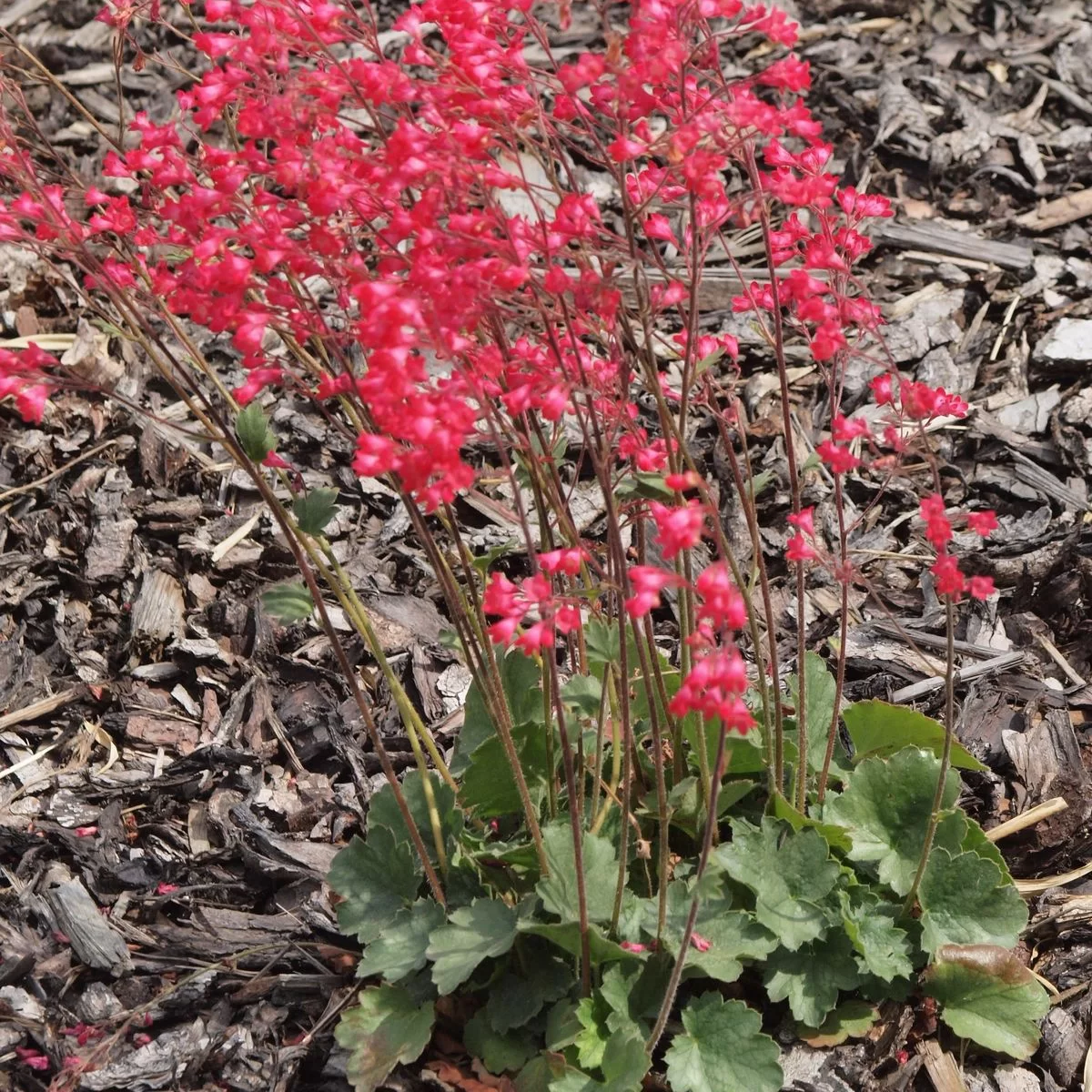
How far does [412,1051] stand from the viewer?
2809 mm

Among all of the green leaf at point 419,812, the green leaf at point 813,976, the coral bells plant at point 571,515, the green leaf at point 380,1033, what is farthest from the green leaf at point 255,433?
the green leaf at point 813,976

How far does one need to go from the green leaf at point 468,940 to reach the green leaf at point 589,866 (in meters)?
0.11

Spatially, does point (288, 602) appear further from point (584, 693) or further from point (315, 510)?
point (584, 693)

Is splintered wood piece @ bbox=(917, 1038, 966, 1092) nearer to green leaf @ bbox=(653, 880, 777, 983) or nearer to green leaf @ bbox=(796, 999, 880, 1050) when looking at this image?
green leaf @ bbox=(796, 999, 880, 1050)

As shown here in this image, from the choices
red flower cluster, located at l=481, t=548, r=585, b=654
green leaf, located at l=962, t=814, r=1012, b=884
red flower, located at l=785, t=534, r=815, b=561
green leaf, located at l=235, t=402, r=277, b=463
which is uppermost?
green leaf, located at l=235, t=402, r=277, b=463

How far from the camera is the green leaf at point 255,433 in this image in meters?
2.46

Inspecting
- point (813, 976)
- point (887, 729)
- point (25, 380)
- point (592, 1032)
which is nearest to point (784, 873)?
point (813, 976)

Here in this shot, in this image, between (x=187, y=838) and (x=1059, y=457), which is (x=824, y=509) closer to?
(x=1059, y=457)

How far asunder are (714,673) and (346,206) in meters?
1.03

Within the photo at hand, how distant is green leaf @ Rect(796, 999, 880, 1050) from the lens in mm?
2967

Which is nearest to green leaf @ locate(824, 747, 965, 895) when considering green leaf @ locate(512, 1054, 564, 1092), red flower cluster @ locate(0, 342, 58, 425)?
green leaf @ locate(512, 1054, 564, 1092)

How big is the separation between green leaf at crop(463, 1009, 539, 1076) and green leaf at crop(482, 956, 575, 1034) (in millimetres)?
25

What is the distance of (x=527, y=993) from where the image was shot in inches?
115

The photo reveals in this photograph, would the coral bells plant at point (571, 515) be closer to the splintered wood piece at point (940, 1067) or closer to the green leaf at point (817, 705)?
the green leaf at point (817, 705)
